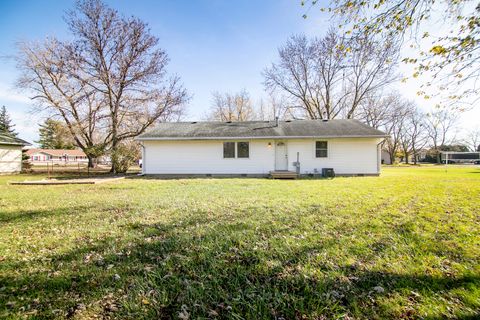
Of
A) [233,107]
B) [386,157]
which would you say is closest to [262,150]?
[233,107]

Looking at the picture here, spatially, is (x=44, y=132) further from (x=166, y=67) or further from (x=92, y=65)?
(x=166, y=67)

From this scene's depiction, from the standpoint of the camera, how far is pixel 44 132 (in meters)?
47.0

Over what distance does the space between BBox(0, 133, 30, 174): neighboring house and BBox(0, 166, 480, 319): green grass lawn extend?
17.9 meters

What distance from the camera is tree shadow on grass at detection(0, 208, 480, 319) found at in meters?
2.02

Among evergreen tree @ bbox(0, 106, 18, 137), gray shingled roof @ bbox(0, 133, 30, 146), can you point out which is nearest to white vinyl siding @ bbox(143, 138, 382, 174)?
gray shingled roof @ bbox(0, 133, 30, 146)

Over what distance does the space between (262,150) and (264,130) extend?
1.58m

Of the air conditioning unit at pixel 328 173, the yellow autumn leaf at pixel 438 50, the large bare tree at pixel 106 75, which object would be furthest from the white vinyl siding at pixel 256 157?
the yellow autumn leaf at pixel 438 50

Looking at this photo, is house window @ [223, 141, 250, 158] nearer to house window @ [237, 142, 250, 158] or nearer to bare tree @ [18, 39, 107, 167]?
house window @ [237, 142, 250, 158]

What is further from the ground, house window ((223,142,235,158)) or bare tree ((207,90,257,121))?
bare tree ((207,90,257,121))

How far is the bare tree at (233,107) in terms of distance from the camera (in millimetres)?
35781

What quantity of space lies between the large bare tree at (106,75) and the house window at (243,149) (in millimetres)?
8898

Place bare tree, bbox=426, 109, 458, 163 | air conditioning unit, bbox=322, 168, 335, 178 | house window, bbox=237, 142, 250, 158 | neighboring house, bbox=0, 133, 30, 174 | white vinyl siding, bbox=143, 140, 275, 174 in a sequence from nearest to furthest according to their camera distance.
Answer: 1. air conditioning unit, bbox=322, 168, 335, 178
2. white vinyl siding, bbox=143, 140, 275, 174
3. house window, bbox=237, 142, 250, 158
4. neighboring house, bbox=0, 133, 30, 174
5. bare tree, bbox=426, 109, 458, 163

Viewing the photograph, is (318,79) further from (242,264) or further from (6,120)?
(6,120)

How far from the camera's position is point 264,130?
15.3 meters
